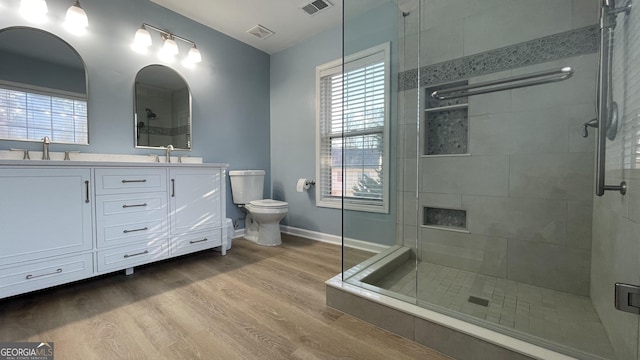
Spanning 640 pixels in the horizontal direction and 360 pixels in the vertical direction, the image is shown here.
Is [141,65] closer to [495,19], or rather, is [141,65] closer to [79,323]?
[79,323]

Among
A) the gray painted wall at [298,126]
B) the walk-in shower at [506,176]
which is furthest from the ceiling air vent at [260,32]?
the walk-in shower at [506,176]

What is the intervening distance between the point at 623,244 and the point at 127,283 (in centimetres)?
276

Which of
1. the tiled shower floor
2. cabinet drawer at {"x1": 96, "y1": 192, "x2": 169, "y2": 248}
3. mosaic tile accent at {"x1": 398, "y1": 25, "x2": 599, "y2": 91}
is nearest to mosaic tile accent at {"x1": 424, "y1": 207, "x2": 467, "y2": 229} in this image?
the tiled shower floor

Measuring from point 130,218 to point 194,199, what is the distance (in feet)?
1.53

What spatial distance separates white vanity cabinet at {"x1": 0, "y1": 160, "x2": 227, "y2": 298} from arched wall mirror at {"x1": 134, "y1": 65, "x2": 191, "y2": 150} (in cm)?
55

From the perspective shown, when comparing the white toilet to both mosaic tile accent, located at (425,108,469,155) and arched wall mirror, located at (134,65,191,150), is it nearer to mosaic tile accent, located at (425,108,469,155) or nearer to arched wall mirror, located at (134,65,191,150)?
arched wall mirror, located at (134,65,191,150)

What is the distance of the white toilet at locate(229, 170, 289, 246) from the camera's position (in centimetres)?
257

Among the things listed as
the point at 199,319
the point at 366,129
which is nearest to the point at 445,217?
the point at 366,129

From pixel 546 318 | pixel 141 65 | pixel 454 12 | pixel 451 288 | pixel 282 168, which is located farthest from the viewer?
pixel 282 168

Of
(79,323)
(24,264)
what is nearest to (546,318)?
(79,323)

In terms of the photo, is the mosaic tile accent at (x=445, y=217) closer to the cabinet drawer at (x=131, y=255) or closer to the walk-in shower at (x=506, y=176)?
the walk-in shower at (x=506, y=176)

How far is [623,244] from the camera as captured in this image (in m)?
1.04

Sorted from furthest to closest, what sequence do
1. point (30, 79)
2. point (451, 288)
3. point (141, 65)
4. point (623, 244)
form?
point (141, 65)
point (30, 79)
point (451, 288)
point (623, 244)

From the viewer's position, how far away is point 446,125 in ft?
6.77
